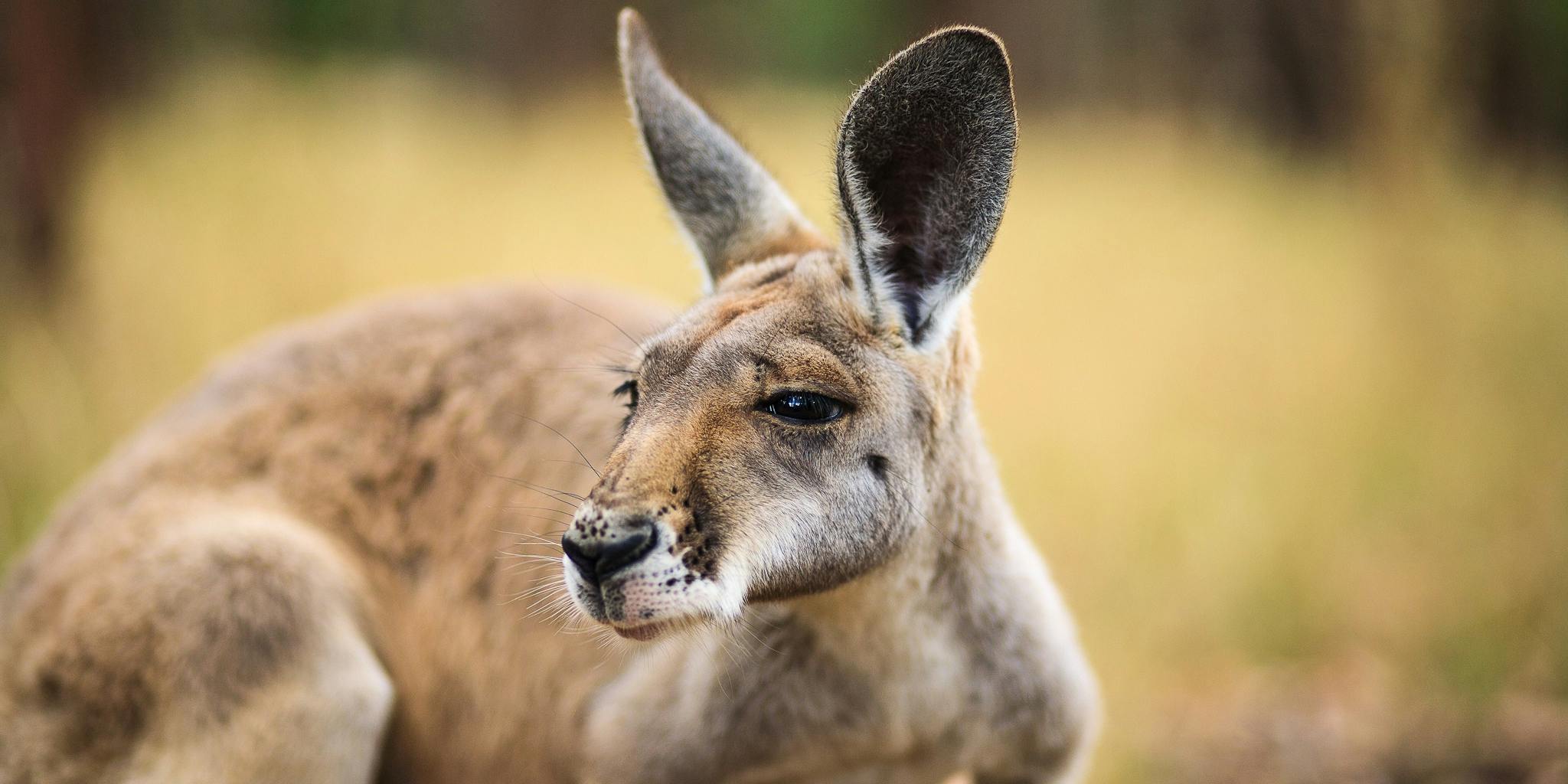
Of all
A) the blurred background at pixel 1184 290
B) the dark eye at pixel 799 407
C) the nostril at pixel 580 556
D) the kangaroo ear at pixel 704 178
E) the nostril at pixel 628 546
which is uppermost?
the kangaroo ear at pixel 704 178

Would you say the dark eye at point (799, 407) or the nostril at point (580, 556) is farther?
the dark eye at point (799, 407)

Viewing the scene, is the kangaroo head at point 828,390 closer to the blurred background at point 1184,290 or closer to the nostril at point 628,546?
the nostril at point 628,546

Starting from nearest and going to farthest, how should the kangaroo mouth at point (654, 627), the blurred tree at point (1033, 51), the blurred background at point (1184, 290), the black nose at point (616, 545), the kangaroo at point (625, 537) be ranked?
1. the black nose at point (616, 545)
2. the kangaroo mouth at point (654, 627)
3. the kangaroo at point (625, 537)
4. the blurred background at point (1184, 290)
5. the blurred tree at point (1033, 51)

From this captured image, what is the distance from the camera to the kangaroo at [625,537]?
121 inches

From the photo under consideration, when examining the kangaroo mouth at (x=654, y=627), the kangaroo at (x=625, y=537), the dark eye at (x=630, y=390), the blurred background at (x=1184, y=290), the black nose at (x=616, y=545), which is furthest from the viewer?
the blurred background at (x=1184, y=290)

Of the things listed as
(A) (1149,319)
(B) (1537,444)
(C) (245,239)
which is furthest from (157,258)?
(B) (1537,444)

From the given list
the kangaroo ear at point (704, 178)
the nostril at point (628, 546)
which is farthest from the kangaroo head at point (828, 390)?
the kangaroo ear at point (704, 178)

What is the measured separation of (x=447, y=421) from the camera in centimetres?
453

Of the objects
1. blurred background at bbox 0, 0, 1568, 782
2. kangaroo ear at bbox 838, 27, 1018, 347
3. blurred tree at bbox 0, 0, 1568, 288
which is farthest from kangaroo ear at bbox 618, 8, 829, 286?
kangaroo ear at bbox 838, 27, 1018, 347

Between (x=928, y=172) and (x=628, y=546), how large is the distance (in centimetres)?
123

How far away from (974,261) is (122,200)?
7.00 meters

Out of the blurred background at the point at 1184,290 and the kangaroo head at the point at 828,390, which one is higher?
the kangaroo head at the point at 828,390

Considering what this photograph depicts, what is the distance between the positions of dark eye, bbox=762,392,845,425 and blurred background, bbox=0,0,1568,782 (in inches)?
36.5

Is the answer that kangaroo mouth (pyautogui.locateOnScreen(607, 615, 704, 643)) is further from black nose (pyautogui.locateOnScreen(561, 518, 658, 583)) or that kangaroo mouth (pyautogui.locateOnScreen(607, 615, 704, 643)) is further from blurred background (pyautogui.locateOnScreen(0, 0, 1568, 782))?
blurred background (pyautogui.locateOnScreen(0, 0, 1568, 782))
